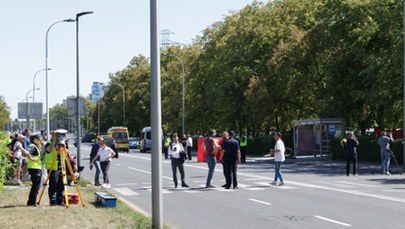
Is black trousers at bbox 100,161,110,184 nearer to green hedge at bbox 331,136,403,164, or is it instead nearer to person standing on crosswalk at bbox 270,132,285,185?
person standing on crosswalk at bbox 270,132,285,185

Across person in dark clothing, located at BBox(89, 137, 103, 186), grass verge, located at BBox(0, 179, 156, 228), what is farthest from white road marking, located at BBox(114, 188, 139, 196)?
grass verge, located at BBox(0, 179, 156, 228)

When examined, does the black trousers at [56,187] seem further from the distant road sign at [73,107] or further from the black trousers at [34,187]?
the distant road sign at [73,107]

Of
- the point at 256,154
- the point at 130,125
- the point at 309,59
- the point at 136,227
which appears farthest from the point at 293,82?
the point at 130,125

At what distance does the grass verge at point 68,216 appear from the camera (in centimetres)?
1242

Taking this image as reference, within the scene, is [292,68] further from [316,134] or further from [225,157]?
[225,157]

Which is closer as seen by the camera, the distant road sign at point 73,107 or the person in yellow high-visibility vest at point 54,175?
the person in yellow high-visibility vest at point 54,175

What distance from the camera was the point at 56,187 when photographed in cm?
1617

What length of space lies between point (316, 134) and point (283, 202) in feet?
91.4

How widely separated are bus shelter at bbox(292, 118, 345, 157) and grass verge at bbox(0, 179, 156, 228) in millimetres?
27060

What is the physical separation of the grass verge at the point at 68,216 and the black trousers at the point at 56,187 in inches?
11.1

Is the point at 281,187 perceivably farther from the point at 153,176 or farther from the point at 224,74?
the point at 224,74

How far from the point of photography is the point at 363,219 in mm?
13633

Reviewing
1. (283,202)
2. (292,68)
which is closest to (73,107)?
(283,202)

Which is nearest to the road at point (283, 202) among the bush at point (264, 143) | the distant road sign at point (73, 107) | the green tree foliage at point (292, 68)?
the distant road sign at point (73, 107)
